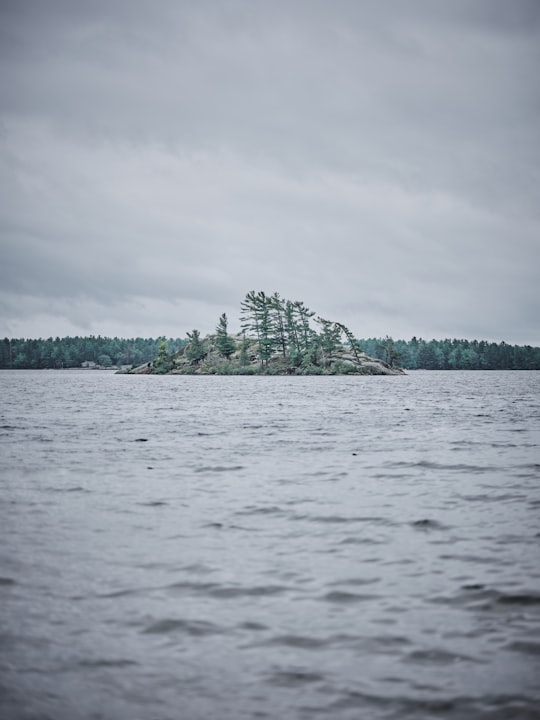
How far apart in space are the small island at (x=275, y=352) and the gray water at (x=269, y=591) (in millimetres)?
151979

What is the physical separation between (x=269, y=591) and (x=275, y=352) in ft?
582

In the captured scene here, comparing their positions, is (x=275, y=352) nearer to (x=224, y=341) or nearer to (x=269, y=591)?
(x=224, y=341)

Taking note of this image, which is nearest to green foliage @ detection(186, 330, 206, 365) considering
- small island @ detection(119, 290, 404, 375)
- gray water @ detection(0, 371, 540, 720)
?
small island @ detection(119, 290, 404, 375)

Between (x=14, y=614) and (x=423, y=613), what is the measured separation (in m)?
5.45

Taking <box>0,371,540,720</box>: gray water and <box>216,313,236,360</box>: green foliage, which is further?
<box>216,313,236,360</box>: green foliage

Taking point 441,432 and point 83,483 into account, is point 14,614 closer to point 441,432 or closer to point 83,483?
point 83,483

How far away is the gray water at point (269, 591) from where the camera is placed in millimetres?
5934

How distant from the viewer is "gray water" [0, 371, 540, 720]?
5.93m

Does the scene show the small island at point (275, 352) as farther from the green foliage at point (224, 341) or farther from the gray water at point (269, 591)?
the gray water at point (269, 591)

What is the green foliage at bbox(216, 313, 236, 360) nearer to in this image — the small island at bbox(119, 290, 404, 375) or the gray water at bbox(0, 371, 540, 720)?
the small island at bbox(119, 290, 404, 375)

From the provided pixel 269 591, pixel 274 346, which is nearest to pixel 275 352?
pixel 274 346

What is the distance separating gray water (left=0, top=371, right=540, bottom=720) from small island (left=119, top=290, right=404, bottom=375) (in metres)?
152

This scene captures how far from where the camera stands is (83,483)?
1745 centimetres

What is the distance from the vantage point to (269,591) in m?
8.70
